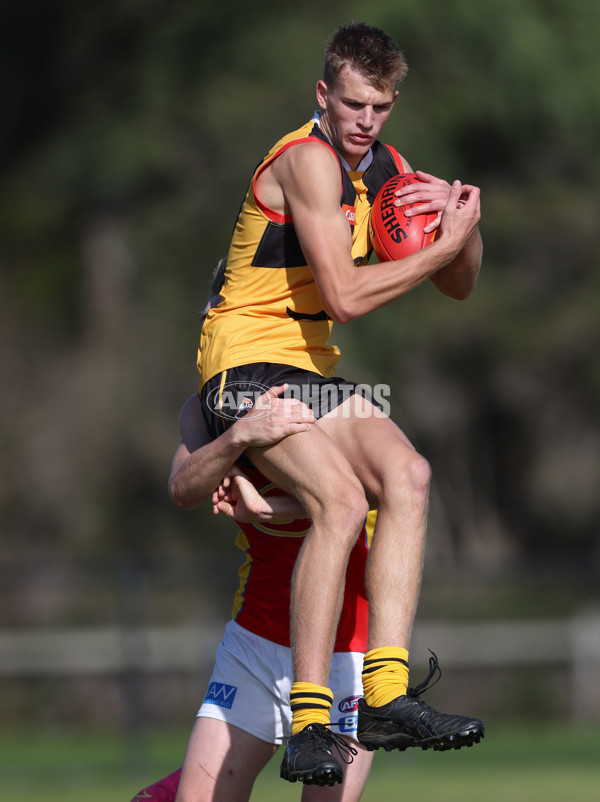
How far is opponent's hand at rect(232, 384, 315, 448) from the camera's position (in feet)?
13.1

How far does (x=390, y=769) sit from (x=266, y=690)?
844 centimetres

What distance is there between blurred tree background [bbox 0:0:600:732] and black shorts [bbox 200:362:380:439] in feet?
32.6

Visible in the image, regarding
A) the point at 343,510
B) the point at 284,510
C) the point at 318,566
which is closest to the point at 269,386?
the point at 284,510

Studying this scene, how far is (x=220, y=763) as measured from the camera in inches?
171

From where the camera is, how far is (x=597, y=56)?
15.8 metres

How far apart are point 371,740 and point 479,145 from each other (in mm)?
15134

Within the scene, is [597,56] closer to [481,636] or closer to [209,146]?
[209,146]

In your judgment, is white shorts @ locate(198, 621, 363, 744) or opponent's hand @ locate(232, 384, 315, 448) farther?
white shorts @ locate(198, 621, 363, 744)

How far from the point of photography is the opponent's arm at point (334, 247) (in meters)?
3.96

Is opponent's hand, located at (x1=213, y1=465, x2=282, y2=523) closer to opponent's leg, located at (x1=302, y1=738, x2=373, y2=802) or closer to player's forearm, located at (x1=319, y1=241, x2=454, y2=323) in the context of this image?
player's forearm, located at (x1=319, y1=241, x2=454, y2=323)

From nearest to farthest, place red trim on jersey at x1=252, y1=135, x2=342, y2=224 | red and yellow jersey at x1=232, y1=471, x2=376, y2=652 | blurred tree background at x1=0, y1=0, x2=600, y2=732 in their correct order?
red trim on jersey at x1=252, y1=135, x2=342, y2=224
red and yellow jersey at x1=232, y1=471, x2=376, y2=652
blurred tree background at x1=0, y1=0, x2=600, y2=732

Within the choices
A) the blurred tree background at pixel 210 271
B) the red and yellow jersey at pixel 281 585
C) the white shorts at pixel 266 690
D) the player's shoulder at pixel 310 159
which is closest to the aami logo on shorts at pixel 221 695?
the white shorts at pixel 266 690

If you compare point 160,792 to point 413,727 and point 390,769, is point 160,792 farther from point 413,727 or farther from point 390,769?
point 390,769

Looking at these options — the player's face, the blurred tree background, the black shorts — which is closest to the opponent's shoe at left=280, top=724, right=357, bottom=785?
the black shorts
